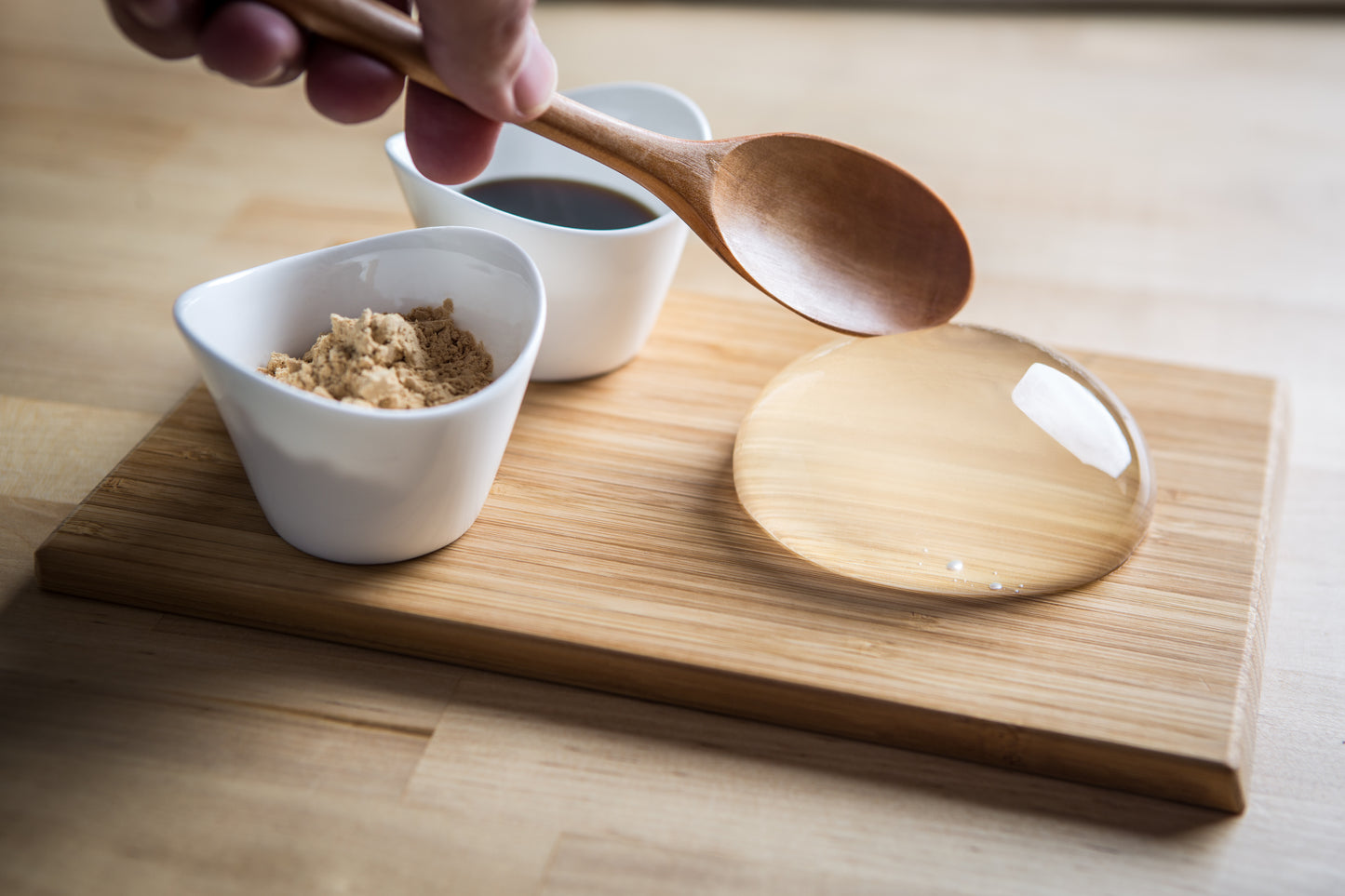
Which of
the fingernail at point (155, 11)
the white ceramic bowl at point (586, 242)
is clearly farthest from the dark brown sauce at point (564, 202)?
the fingernail at point (155, 11)

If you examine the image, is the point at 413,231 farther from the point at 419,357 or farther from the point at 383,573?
the point at 383,573

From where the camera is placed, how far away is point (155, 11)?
636 millimetres

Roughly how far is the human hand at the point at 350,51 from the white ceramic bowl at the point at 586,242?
0.31 feet

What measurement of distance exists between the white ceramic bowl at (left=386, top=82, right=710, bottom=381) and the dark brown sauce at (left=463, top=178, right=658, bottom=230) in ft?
0.04

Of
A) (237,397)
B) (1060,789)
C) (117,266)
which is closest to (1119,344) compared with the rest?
(1060,789)

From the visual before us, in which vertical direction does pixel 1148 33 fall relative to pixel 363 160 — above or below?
above

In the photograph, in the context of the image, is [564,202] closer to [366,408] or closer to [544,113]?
[544,113]

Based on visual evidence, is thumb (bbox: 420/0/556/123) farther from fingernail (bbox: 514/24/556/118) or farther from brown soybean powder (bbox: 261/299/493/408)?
brown soybean powder (bbox: 261/299/493/408)

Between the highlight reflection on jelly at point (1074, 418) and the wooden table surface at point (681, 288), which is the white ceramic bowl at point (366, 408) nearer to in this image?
the wooden table surface at point (681, 288)

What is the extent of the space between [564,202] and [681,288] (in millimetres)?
186

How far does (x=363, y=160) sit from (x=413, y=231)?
22.0 inches

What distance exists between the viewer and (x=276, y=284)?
713 millimetres

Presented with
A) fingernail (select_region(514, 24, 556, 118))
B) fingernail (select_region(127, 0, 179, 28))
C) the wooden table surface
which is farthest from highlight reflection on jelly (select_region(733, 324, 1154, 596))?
Result: fingernail (select_region(127, 0, 179, 28))

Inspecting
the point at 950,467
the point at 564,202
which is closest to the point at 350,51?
the point at 564,202
